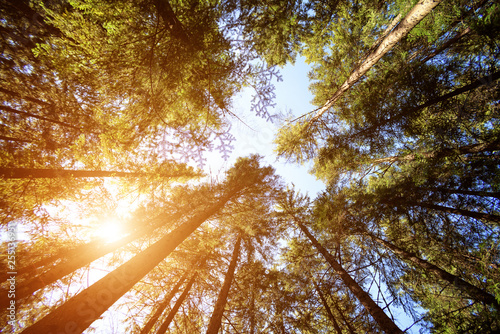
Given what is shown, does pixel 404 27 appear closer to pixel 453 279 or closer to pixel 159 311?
pixel 453 279

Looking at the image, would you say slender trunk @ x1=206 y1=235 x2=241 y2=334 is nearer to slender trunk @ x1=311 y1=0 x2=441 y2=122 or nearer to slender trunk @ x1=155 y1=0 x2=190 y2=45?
slender trunk @ x1=155 y1=0 x2=190 y2=45

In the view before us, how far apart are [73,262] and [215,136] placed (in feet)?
17.6

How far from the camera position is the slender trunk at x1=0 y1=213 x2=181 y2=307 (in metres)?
3.79

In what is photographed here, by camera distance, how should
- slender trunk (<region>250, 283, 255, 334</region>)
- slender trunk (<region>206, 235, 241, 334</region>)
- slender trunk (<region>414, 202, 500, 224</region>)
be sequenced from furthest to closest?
slender trunk (<region>250, 283, 255, 334</region>), slender trunk (<region>414, 202, 500, 224</region>), slender trunk (<region>206, 235, 241, 334</region>)

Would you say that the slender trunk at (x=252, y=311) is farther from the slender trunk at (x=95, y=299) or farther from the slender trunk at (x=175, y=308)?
the slender trunk at (x=95, y=299)

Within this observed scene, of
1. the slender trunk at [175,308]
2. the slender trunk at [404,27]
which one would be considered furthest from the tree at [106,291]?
the slender trunk at [404,27]

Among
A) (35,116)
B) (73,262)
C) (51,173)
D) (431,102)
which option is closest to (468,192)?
(431,102)

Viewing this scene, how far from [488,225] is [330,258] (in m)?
5.30

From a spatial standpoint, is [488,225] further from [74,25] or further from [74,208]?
[74,208]

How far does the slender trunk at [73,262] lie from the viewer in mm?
3794

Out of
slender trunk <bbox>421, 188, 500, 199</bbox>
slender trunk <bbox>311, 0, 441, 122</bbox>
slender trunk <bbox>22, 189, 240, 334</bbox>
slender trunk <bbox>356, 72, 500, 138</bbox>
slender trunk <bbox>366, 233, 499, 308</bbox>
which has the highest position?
slender trunk <bbox>356, 72, 500, 138</bbox>

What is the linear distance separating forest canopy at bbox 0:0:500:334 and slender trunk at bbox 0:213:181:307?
39mm

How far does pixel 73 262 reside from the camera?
4.75 metres

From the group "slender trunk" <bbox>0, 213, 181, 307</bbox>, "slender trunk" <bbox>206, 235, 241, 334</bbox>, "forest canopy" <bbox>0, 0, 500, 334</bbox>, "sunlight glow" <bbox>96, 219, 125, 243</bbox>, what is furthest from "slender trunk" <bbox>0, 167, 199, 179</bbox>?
"slender trunk" <bbox>206, 235, 241, 334</bbox>
